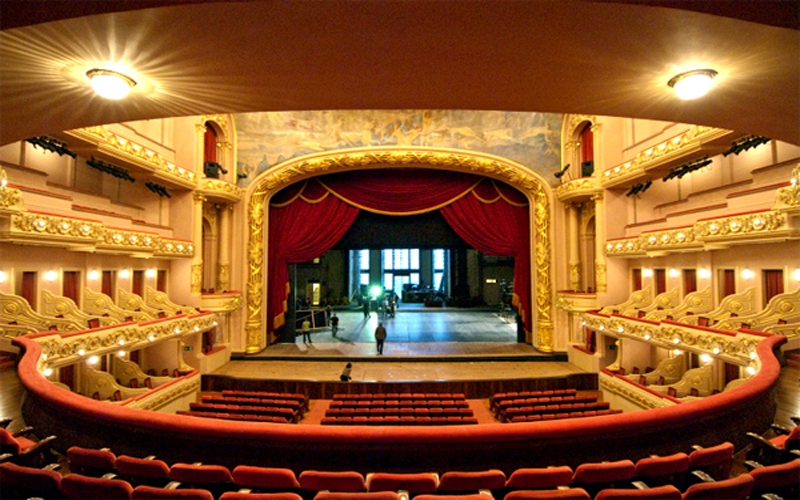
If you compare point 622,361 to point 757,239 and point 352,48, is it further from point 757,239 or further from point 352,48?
point 352,48

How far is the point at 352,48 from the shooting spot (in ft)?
8.25

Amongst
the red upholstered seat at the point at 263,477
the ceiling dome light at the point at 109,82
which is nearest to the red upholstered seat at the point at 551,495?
the red upholstered seat at the point at 263,477

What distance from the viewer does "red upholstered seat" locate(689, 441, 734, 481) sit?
309 centimetres

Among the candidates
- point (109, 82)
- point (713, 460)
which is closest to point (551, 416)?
point (713, 460)

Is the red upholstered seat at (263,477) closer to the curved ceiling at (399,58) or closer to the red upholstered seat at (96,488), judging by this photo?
the red upholstered seat at (96,488)

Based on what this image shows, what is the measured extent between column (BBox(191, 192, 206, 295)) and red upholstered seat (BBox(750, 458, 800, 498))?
521 inches

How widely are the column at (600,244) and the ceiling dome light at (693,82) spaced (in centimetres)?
1058

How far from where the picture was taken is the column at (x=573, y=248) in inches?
546

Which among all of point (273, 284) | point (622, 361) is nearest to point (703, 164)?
point (622, 361)

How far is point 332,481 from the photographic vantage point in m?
2.79

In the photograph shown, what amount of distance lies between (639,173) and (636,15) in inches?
409

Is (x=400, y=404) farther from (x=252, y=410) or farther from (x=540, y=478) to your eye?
(x=540, y=478)

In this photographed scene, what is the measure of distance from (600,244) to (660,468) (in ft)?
35.2

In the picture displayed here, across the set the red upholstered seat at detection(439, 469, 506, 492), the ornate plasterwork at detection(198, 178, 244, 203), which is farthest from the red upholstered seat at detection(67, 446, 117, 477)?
the ornate plasterwork at detection(198, 178, 244, 203)
